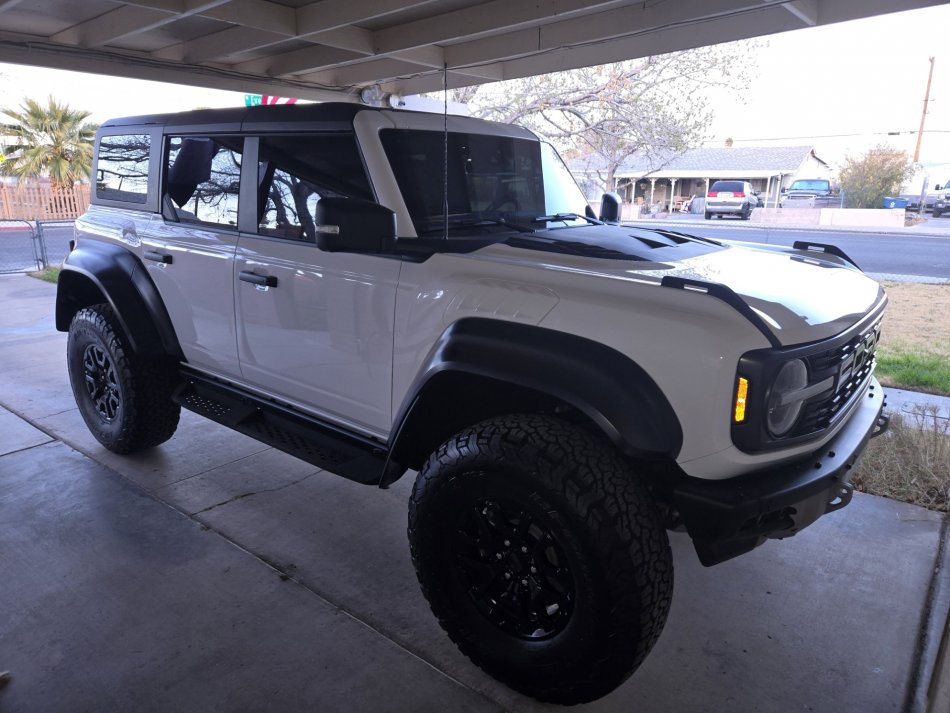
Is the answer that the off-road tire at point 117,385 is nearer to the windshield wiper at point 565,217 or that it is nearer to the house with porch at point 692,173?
the windshield wiper at point 565,217

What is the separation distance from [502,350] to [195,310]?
210cm

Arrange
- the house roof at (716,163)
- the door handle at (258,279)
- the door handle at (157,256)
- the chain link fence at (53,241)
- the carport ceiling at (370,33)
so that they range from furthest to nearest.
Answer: the chain link fence at (53,241)
the house roof at (716,163)
the carport ceiling at (370,33)
the door handle at (157,256)
the door handle at (258,279)

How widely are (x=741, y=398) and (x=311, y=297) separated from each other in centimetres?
182

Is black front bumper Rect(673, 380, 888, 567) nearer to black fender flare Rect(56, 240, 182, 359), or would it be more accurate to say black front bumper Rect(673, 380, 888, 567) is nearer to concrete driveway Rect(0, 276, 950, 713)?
concrete driveway Rect(0, 276, 950, 713)

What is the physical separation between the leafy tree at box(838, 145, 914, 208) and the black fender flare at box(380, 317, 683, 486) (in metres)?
14.9

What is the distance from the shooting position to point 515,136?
11.8ft

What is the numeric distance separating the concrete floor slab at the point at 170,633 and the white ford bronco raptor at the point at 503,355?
411mm

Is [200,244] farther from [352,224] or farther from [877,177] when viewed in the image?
[877,177]

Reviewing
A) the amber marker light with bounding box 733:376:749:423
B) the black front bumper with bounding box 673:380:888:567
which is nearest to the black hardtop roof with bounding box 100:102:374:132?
the amber marker light with bounding box 733:376:749:423

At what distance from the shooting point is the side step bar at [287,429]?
286 centimetres

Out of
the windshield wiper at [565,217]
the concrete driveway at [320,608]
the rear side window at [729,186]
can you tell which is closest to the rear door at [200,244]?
the concrete driveway at [320,608]

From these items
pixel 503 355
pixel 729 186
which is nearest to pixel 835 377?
pixel 503 355

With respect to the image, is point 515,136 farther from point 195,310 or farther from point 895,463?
point 895,463

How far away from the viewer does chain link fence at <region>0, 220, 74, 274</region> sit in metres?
12.1
